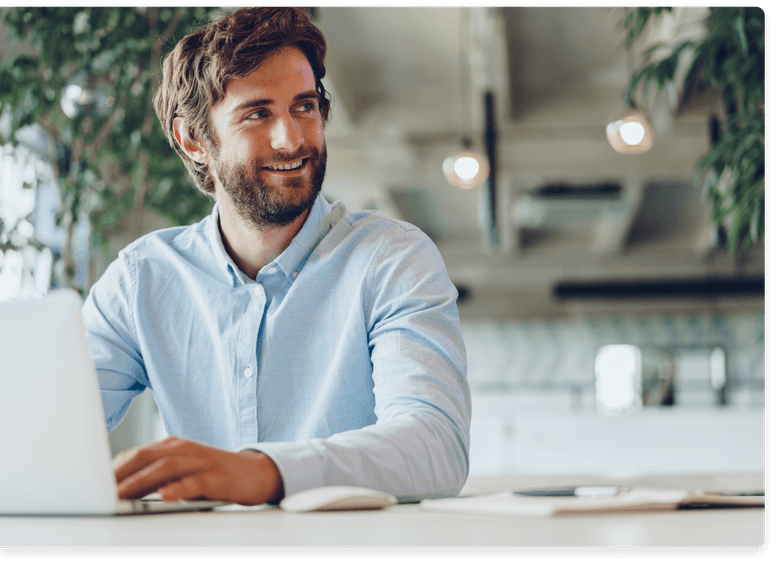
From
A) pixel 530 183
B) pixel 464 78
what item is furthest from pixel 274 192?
pixel 530 183

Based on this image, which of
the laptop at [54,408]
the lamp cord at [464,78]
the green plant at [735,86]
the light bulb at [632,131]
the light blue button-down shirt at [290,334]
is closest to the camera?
the laptop at [54,408]

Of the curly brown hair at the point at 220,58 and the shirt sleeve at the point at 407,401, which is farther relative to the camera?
the curly brown hair at the point at 220,58

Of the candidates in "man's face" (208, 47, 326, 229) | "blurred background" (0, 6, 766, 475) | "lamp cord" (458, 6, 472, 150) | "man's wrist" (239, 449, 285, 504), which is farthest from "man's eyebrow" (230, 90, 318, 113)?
"lamp cord" (458, 6, 472, 150)

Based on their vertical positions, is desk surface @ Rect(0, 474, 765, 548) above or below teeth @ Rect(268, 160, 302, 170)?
below

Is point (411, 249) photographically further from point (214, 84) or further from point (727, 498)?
point (727, 498)

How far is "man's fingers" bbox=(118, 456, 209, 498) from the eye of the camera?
0.67 metres

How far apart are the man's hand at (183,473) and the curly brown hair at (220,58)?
0.71 meters

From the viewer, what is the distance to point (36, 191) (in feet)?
8.07

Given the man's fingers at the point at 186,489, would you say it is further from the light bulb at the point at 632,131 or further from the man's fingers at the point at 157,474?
the light bulb at the point at 632,131

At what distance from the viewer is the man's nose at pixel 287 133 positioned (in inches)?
46.5

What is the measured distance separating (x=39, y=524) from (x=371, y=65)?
5.28 metres

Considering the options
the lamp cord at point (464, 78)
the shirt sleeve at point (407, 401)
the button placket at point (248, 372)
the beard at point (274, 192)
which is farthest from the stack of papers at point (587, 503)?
the lamp cord at point (464, 78)

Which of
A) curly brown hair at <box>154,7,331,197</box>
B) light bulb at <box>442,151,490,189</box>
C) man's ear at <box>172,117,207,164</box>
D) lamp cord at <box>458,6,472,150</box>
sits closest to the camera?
curly brown hair at <box>154,7,331,197</box>

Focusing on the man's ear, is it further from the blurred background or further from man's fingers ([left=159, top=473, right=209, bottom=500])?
man's fingers ([left=159, top=473, right=209, bottom=500])
